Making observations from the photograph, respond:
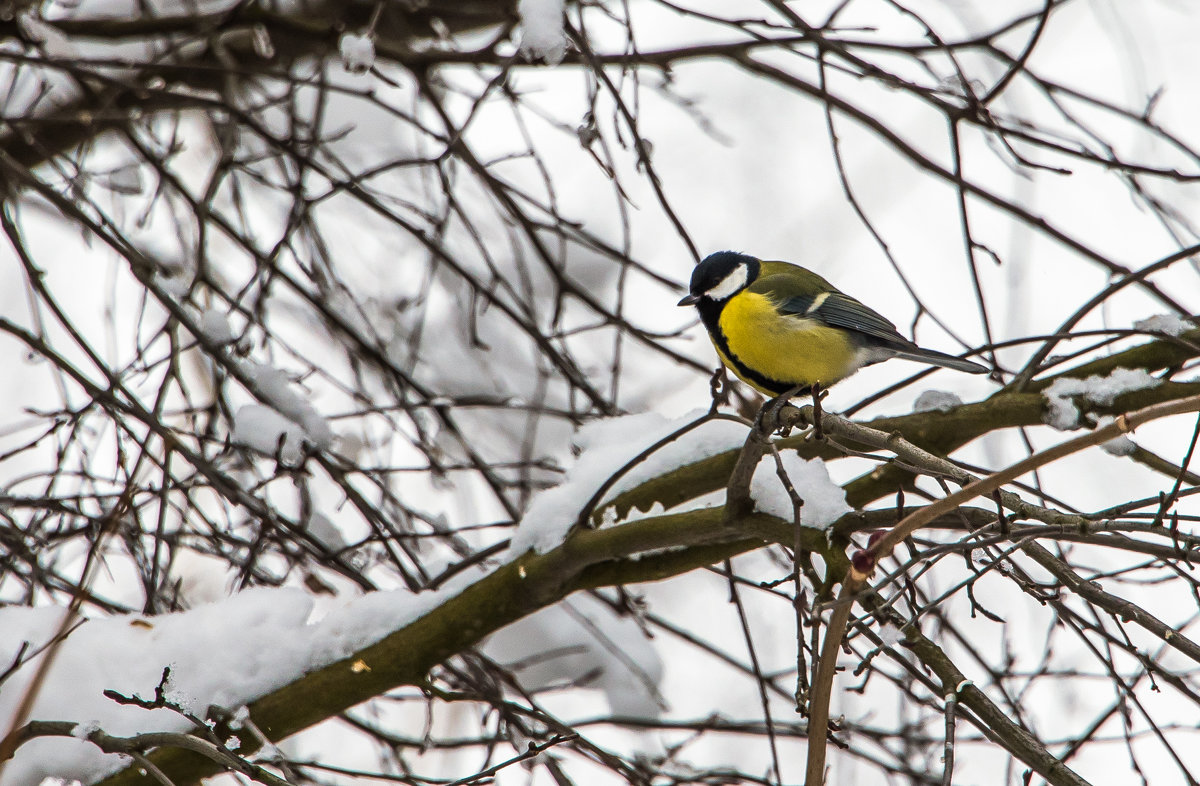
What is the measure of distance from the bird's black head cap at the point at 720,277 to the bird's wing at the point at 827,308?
0.19ft

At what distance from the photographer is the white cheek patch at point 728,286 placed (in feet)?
11.2

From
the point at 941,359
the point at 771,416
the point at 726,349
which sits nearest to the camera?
the point at 771,416

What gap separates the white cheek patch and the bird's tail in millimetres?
541

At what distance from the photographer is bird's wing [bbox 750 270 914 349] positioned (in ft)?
10.9

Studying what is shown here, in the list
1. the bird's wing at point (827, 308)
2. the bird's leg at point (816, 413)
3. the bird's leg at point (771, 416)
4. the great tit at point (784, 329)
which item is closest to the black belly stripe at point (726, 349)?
the great tit at point (784, 329)

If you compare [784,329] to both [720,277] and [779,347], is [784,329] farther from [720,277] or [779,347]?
[720,277]

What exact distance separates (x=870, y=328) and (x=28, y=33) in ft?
8.22

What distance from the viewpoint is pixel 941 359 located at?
296 centimetres

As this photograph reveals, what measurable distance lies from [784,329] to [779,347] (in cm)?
7

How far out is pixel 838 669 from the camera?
1778mm

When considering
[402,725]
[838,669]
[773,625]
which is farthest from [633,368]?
[838,669]

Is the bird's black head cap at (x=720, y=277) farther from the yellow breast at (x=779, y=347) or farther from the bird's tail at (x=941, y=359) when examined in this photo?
the bird's tail at (x=941, y=359)

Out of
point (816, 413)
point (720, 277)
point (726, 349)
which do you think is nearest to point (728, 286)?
point (720, 277)

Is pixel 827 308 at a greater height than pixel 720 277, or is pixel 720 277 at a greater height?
pixel 720 277
